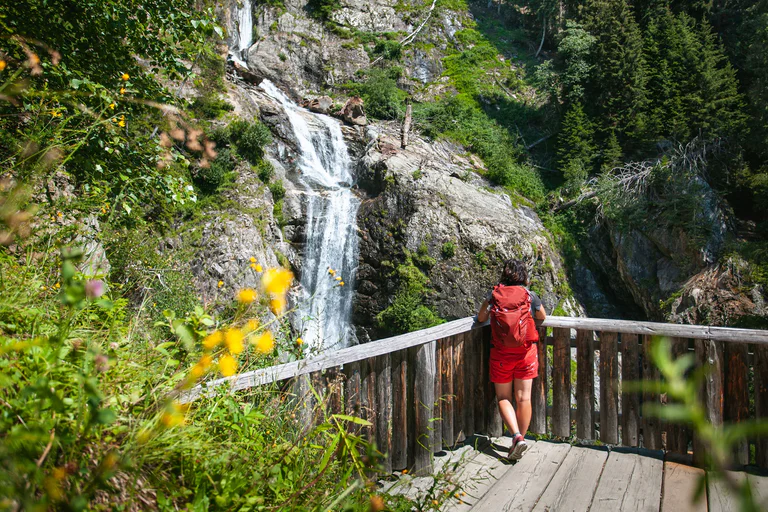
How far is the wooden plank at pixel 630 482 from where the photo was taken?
2.64 metres

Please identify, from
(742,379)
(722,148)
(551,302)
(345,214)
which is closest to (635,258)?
(551,302)

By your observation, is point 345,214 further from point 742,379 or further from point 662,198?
point 742,379

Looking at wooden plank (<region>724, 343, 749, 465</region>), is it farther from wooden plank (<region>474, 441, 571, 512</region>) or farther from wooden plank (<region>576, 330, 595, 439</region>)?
wooden plank (<region>474, 441, 571, 512</region>)

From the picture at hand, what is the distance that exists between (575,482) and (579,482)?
25 millimetres

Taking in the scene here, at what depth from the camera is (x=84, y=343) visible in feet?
4.19

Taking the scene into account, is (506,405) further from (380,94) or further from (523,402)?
(380,94)

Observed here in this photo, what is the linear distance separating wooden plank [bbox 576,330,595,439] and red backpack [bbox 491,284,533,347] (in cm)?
59

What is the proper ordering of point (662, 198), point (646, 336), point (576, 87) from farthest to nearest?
point (576, 87)
point (662, 198)
point (646, 336)

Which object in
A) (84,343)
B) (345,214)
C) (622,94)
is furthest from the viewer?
(622,94)

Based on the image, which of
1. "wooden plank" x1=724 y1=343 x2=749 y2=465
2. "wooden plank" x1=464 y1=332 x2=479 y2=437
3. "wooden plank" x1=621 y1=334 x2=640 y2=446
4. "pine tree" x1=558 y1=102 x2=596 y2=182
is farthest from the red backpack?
"pine tree" x1=558 y1=102 x2=596 y2=182

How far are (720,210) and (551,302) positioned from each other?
5.42 meters

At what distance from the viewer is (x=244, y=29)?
922 inches

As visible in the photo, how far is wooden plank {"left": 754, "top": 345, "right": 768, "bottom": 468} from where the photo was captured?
313 cm

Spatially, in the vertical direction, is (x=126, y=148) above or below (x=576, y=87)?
below
